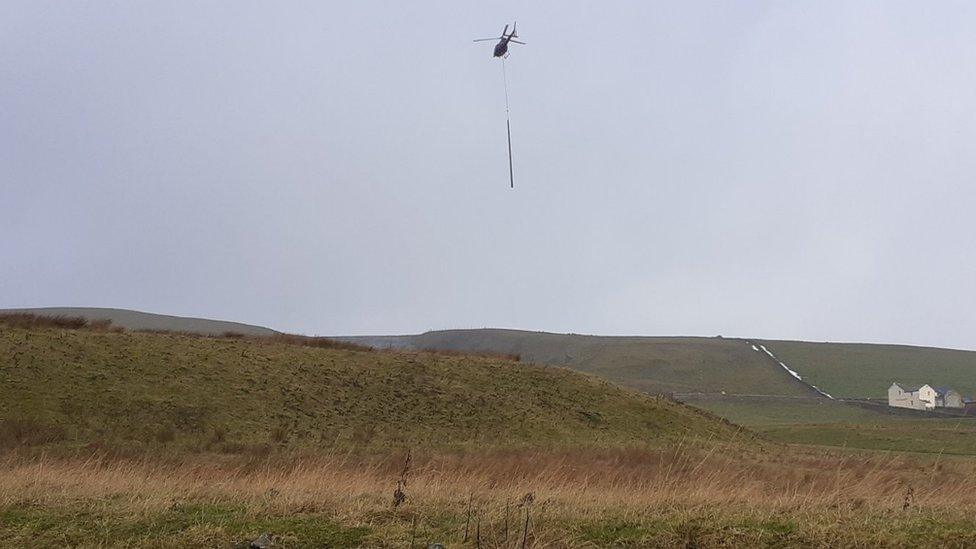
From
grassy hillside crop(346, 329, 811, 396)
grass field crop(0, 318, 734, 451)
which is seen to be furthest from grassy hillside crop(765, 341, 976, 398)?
grass field crop(0, 318, 734, 451)

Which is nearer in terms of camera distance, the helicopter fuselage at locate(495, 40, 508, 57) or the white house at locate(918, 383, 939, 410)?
the helicopter fuselage at locate(495, 40, 508, 57)

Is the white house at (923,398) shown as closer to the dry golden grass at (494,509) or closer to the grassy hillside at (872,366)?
the grassy hillside at (872,366)

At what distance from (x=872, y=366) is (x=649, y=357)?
35770 millimetres

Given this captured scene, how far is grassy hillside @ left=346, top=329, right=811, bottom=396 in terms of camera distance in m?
122

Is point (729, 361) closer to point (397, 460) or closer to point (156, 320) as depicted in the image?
point (156, 320)

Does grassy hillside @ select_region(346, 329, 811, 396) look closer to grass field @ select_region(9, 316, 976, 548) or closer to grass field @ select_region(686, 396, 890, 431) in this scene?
grass field @ select_region(686, 396, 890, 431)

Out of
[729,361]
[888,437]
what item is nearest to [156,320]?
[729,361]

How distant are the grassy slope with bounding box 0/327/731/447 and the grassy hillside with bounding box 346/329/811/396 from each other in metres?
67.6

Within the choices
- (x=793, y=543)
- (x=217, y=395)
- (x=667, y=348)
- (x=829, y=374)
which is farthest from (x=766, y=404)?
(x=793, y=543)

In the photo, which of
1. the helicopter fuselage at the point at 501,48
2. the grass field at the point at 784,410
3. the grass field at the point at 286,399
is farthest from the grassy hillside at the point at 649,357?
the helicopter fuselage at the point at 501,48

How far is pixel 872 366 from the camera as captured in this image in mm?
140875

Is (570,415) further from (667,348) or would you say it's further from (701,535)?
(667,348)

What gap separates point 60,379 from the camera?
99.0 feet

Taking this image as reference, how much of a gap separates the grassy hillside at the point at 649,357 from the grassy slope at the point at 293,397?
67.6 m
